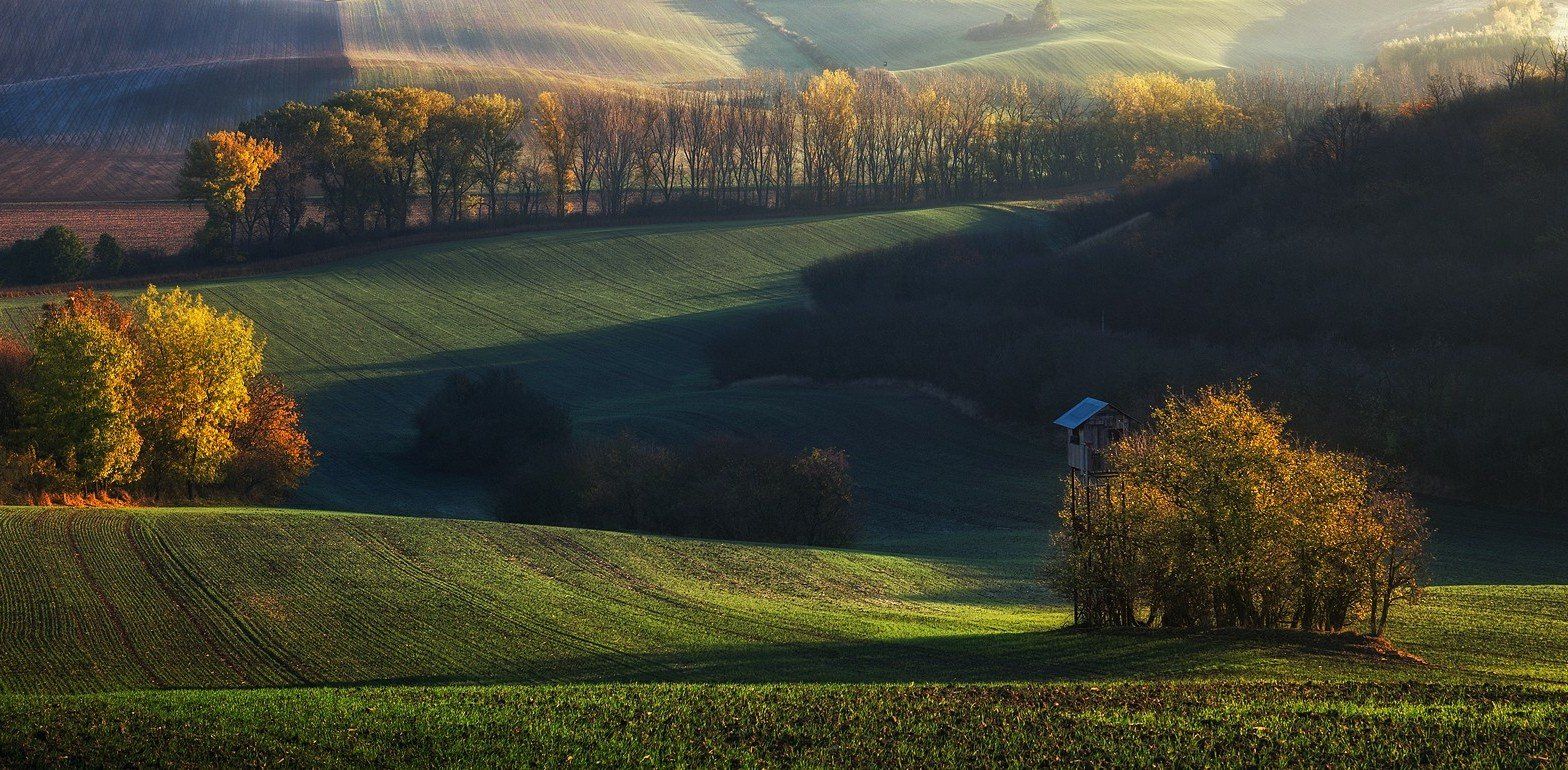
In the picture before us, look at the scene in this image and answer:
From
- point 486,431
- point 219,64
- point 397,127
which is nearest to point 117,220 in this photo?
point 397,127

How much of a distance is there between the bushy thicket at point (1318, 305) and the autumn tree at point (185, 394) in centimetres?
3646

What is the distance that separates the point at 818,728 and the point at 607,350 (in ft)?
226

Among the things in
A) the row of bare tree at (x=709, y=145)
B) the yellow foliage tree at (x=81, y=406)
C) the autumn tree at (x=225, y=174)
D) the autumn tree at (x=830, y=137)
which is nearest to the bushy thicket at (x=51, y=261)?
the autumn tree at (x=225, y=174)

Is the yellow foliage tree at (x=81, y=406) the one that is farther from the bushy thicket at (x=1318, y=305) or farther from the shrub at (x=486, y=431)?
the bushy thicket at (x=1318, y=305)

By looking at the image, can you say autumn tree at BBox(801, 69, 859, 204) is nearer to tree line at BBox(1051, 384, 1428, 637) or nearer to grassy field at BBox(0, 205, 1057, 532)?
grassy field at BBox(0, 205, 1057, 532)

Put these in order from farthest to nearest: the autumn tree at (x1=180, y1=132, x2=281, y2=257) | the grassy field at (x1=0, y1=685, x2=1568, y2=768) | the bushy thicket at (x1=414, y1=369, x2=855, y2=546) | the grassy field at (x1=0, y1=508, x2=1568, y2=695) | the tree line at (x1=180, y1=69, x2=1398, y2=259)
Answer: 1. the tree line at (x1=180, y1=69, x2=1398, y2=259)
2. the autumn tree at (x1=180, y1=132, x2=281, y2=257)
3. the bushy thicket at (x1=414, y1=369, x2=855, y2=546)
4. the grassy field at (x1=0, y1=508, x2=1568, y2=695)
5. the grassy field at (x1=0, y1=685, x2=1568, y2=768)

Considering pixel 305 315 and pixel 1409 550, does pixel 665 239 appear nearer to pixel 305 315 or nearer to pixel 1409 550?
pixel 305 315

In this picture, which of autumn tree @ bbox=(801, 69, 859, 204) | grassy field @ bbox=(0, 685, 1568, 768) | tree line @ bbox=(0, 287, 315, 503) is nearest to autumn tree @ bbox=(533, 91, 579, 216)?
autumn tree @ bbox=(801, 69, 859, 204)

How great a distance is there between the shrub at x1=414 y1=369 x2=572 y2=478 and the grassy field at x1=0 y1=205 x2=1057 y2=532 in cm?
189

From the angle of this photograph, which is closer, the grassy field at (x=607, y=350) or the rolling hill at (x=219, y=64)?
the grassy field at (x=607, y=350)

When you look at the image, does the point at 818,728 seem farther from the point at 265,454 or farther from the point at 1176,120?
the point at 1176,120

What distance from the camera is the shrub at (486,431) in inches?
2537

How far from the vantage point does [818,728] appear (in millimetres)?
20672

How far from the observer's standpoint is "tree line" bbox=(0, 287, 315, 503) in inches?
1966
